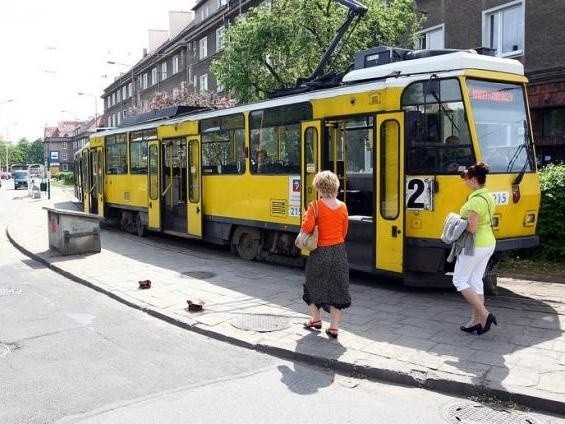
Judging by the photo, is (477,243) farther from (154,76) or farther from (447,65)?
(154,76)

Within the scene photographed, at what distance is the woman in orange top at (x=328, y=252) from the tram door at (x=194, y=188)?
6718mm

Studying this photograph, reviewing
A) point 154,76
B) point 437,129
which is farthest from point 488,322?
point 154,76

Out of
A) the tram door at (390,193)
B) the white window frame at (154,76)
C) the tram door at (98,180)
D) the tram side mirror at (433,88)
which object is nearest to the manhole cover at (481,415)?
the tram door at (390,193)

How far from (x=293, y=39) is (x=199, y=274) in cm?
796

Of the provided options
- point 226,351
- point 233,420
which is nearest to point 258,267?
point 226,351

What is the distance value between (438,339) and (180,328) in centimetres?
295

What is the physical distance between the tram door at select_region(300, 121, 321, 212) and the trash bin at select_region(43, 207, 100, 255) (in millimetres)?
5137

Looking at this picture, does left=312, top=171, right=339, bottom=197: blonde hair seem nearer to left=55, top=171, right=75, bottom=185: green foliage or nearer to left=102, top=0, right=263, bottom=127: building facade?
left=102, top=0, right=263, bottom=127: building facade

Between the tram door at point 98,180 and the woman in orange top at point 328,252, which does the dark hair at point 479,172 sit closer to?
the woman in orange top at point 328,252

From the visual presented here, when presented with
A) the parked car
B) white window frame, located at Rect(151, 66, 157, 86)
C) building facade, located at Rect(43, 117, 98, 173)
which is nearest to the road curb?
white window frame, located at Rect(151, 66, 157, 86)

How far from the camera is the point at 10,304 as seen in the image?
820 cm

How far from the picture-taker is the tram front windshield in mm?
7586

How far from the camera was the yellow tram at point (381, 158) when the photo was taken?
24.9 ft

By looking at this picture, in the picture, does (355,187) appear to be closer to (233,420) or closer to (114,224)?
(233,420)
